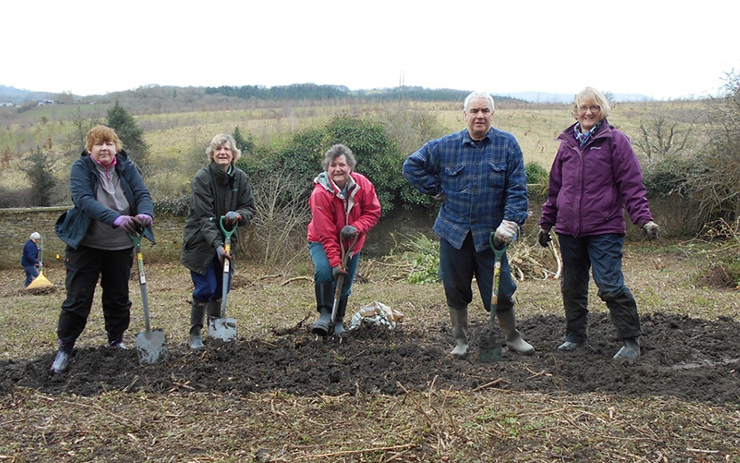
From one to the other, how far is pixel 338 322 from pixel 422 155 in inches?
70.1

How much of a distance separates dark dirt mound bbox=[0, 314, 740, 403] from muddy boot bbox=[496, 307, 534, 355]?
78 millimetres

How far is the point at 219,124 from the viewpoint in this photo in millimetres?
39719

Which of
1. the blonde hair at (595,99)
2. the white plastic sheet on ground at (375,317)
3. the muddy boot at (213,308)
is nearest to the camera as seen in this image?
the blonde hair at (595,99)

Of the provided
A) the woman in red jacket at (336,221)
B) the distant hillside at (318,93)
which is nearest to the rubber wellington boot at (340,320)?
the woman in red jacket at (336,221)

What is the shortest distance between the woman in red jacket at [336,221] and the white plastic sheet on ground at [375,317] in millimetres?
198

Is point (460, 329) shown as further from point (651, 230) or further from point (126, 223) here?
point (126, 223)

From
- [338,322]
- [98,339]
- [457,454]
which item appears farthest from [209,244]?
[457,454]

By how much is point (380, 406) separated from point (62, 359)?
2.70 meters

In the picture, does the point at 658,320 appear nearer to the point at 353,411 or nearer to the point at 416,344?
the point at 416,344

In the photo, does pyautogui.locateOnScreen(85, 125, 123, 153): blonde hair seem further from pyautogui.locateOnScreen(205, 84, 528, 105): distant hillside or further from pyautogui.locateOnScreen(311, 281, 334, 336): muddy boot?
pyautogui.locateOnScreen(205, 84, 528, 105): distant hillside

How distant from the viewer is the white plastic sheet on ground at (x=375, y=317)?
5551 millimetres

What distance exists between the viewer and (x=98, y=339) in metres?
5.84

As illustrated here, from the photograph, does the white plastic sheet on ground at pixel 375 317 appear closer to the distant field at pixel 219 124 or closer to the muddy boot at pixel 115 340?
the muddy boot at pixel 115 340

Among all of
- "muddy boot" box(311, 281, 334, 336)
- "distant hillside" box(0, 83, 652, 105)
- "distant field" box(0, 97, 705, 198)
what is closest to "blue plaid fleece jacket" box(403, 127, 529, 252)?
"muddy boot" box(311, 281, 334, 336)
